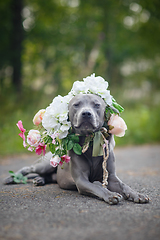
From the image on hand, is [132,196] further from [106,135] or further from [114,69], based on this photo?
[114,69]

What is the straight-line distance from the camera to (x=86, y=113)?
2.85 meters

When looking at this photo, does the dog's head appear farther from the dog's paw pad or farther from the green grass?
the green grass

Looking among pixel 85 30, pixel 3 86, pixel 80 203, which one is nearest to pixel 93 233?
pixel 80 203

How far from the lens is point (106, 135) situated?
321cm

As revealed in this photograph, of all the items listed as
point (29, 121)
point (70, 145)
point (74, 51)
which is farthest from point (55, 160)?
point (74, 51)

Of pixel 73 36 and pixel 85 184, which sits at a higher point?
pixel 73 36

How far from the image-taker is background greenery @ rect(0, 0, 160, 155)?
1125 centimetres

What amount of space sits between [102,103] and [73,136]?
0.52 m

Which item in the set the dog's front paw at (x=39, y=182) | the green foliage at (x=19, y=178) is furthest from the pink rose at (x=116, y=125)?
the green foliage at (x=19, y=178)

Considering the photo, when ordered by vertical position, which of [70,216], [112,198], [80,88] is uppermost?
[80,88]

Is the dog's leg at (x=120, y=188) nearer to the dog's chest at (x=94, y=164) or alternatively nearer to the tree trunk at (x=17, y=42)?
the dog's chest at (x=94, y=164)

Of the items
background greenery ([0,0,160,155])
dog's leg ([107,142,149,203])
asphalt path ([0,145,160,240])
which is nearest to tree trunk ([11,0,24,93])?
background greenery ([0,0,160,155])

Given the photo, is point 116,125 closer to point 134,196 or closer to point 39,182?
point 134,196

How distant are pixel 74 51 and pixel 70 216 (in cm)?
1606
